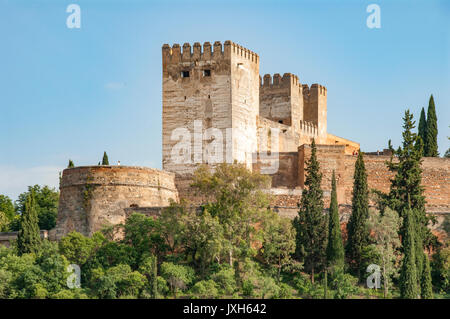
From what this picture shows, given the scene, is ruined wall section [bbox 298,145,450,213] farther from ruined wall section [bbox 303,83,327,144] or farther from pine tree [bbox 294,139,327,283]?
ruined wall section [bbox 303,83,327,144]

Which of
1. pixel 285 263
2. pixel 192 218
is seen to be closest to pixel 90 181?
pixel 192 218

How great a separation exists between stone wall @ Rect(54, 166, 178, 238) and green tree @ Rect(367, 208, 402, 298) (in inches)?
369

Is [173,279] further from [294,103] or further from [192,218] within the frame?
[294,103]

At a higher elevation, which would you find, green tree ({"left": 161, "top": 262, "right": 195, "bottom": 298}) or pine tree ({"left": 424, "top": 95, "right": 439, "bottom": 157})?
pine tree ({"left": 424, "top": 95, "right": 439, "bottom": 157})

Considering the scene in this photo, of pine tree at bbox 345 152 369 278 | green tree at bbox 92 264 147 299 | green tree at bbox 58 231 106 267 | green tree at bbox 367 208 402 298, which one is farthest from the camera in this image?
pine tree at bbox 345 152 369 278

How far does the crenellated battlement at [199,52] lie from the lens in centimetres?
5169

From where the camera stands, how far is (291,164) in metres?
52.9

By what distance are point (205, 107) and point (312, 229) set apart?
32.3 ft

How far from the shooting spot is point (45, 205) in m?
57.4

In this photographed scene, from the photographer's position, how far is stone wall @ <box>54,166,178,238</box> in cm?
4631

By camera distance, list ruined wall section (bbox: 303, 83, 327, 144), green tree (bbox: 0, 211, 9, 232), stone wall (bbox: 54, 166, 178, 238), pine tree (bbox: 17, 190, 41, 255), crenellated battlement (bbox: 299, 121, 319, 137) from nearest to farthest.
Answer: pine tree (bbox: 17, 190, 41, 255) < stone wall (bbox: 54, 166, 178, 238) < green tree (bbox: 0, 211, 9, 232) < crenellated battlement (bbox: 299, 121, 319, 137) < ruined wall section (bbox: 303, 83, 327, 144)

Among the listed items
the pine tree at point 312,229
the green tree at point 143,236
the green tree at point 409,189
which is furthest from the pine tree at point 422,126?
the green tree at point 143,236

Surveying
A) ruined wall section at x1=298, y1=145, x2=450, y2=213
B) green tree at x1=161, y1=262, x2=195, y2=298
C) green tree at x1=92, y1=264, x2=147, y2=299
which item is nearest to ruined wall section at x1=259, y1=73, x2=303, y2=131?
ruined wall section at x1=298, y1=145, x2=450, y2=213
